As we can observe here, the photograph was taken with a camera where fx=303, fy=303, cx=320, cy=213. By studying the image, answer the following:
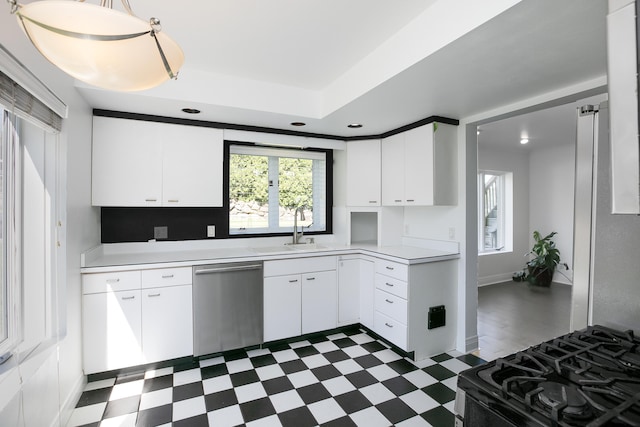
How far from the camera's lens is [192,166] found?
2.93m

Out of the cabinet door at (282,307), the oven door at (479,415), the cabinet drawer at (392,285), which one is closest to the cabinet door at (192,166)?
the cabinet door at (282,307)

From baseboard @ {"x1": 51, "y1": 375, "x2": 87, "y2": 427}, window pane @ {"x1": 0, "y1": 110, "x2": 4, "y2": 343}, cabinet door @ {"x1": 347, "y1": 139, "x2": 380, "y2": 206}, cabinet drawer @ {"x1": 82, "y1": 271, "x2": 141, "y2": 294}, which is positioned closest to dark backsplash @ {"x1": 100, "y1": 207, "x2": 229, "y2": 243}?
cabinet drawer @ {"x1": 82, "y1": 271, "x2": 141, "y2": 294}

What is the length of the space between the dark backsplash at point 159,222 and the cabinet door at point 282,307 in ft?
2.84

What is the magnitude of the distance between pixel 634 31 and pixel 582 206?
3.02 ft

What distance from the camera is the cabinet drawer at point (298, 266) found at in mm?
2904

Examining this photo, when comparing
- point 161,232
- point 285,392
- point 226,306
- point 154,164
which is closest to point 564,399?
point 285,392

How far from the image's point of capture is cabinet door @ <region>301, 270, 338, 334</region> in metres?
3.07

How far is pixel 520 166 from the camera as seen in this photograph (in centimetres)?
577

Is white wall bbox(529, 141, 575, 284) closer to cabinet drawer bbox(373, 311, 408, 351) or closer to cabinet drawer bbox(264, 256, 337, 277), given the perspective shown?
cabinet drawer bbox(373, 311, 408, 351)

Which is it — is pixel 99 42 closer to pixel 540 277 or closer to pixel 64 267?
pixel 64 267

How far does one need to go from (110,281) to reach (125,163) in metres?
1.03

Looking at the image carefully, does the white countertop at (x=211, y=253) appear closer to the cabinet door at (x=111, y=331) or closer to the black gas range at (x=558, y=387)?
the cabinet door at (x=111, y=331)

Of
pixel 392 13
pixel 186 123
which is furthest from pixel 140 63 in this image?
pixel 186 123

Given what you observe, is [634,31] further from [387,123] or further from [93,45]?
[387,123]
